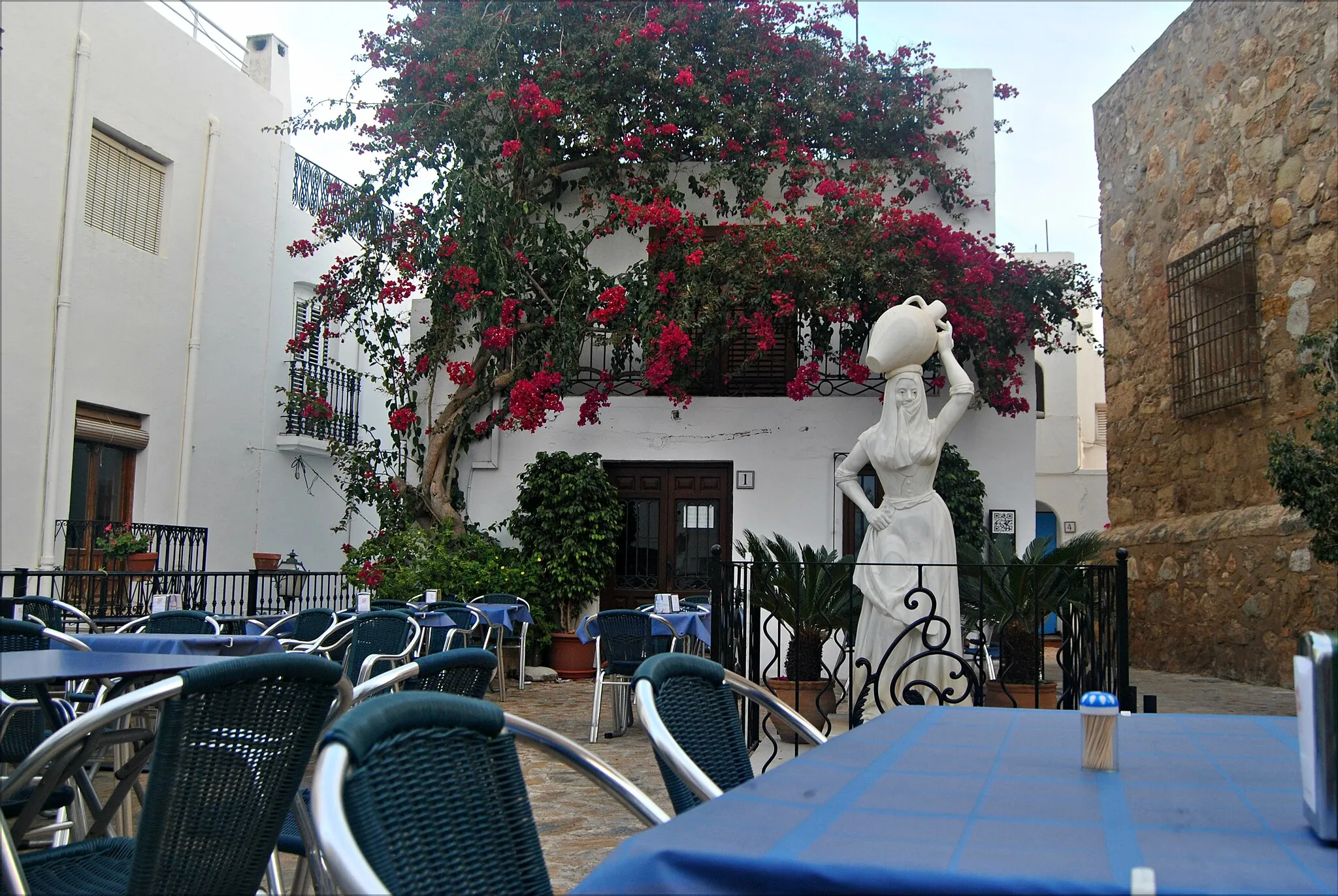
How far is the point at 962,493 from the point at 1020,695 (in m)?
4.36

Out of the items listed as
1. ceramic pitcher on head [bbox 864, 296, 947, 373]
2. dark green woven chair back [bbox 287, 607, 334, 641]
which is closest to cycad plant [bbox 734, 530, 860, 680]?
ceramic pitcher on head [bbox 864, 296, 947, 373]

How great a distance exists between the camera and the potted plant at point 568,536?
37.0 feet

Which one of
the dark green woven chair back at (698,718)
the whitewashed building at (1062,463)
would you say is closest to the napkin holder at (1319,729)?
the dark green woven chair back at (698,718)

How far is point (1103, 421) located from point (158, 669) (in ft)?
78.3

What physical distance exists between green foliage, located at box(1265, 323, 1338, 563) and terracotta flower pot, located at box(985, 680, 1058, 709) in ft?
6.20

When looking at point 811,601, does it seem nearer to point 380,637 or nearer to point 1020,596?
point 1020,596

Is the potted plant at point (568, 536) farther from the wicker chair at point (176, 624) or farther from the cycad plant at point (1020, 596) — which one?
the wicker chair at point (176, 624)

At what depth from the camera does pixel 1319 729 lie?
144 centimetres

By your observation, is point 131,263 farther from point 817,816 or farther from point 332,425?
point 817,816

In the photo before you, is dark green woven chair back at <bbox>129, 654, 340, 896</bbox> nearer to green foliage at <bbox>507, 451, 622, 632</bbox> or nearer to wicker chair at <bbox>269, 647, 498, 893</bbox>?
wicker chair at <bbox>269, 647, 498, 893</bbox>

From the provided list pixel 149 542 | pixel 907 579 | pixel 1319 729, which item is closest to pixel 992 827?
pixel 1319 729

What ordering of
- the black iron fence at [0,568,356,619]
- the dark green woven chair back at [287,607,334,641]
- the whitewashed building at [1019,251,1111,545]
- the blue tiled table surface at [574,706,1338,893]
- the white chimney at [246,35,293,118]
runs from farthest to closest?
the whitewashed building at [1019,251,1111,545] → the white chimney at [246,35,293,118] → the black iron fence at [0,568,356,619] → the dark green woven chair back at [287,607,334,641] → the blue tiled table surface at [574,706,1338,893]

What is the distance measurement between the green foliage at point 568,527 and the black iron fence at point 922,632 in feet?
13.2

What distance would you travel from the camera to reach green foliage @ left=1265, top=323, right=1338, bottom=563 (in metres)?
6.88
